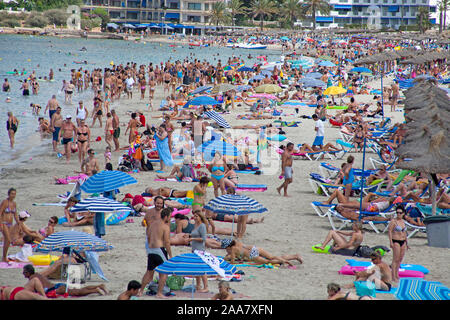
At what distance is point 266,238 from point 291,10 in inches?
4064

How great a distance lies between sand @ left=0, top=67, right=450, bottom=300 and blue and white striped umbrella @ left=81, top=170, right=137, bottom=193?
0.83 m

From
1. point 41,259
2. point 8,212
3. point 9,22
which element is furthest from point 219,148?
point 9,22

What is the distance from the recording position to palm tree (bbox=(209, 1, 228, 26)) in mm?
110500

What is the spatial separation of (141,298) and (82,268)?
123cm

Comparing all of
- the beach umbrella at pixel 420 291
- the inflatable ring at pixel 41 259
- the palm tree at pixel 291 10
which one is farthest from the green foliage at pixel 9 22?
the beach umbrella at pixel 420 291

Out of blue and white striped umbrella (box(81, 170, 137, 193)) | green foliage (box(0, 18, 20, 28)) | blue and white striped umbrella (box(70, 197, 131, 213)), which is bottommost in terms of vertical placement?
blue and white striped umbrella (box(70, 197, 131, 213))

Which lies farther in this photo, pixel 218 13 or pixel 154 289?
pixel 218 13

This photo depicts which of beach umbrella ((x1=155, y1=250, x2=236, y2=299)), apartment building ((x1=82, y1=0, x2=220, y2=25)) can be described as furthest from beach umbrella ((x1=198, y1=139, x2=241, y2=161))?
apartment building ((x1=82, y1=0, x2=220, y2=25))

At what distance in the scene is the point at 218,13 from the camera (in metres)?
110

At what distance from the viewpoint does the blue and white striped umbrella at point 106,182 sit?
35.8 ft

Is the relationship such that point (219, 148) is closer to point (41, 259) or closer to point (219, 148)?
point (219, 148)

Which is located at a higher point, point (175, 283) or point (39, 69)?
point (39, 69)

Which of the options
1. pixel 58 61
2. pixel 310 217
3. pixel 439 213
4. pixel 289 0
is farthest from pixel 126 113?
pixel 289 0

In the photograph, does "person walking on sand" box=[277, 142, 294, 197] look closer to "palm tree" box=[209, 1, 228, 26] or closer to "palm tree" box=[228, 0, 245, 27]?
"palm tree" box=[209, 1, 228, 26]
